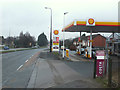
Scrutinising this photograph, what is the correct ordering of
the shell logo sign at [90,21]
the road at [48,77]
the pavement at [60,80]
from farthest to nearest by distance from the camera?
the shell logo sign at [90,21] < the road at [48,77] < the pavement at [60,80]

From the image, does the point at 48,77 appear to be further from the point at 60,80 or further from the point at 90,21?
the point at 90,21

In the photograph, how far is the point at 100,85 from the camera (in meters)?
5.46

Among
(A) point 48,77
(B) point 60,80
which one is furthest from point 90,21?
(B) point 60,80

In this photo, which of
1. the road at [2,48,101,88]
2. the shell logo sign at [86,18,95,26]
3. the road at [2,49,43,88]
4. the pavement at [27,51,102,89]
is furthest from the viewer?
the shell logo sign at [86,18,95,26]

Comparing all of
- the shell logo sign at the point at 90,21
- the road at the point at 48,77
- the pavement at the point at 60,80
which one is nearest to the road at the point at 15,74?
the road at the point at 48,77

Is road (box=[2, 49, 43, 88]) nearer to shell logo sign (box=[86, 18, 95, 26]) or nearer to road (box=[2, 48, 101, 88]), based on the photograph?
road (box=[2, 48, 101, 88])

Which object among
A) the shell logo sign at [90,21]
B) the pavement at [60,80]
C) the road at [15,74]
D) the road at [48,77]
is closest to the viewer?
the pavement at [60,80]

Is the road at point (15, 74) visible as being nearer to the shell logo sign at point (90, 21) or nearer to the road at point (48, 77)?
the road at point (48, 77)

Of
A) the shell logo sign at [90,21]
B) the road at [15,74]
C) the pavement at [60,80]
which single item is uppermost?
the shell logo sign at [90,21]

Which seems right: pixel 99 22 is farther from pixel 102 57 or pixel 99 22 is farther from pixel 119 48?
pixel 119 48

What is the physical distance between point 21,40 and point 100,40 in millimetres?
47685

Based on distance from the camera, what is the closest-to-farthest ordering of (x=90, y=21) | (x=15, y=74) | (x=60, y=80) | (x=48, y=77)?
(x=60, y=80)
(x=48, y=77)
(x=15, y=74)
(x=90, y=21)

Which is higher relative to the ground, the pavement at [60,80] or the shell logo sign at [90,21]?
the shell logo sign at [90,21]

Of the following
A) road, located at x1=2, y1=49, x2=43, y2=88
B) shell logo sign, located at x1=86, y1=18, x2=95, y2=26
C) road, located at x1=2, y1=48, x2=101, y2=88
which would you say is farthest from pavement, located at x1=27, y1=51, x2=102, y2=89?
shell logo sign, located at x1=86, y1=18, x2=95, y2=26
